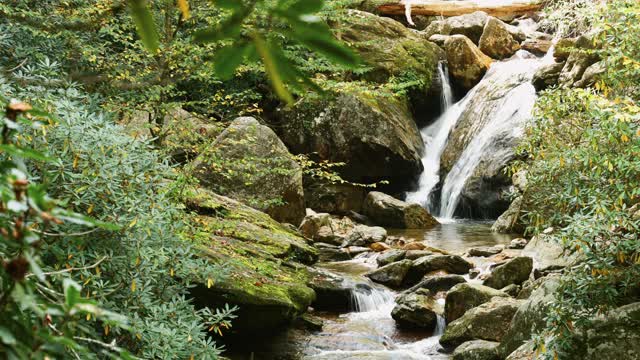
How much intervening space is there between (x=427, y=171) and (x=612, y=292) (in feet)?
43.1

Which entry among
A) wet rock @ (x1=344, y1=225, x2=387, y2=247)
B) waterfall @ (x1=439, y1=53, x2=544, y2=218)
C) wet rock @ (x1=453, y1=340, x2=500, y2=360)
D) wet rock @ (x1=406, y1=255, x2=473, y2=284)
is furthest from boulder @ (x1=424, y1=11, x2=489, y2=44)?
wet rock @ (x1=453, y1=340, x2=500, y2=360)

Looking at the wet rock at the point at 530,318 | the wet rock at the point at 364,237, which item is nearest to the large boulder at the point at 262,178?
the wet rock at the point at 364,237

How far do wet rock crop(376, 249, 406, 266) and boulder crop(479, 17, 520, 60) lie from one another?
37.3 feet

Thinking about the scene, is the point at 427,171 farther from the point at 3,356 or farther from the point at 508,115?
the point at 3,356

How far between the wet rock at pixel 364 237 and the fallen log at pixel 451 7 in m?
11.5

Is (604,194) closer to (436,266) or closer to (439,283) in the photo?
(439,283)

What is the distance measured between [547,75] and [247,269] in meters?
12.6

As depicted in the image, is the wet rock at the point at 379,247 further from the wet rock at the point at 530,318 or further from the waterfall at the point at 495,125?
the wet rock at the point at 530,318

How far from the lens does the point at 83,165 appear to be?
366 cm

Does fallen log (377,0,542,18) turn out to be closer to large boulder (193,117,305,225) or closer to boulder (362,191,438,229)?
boulder (362,191,438,229)

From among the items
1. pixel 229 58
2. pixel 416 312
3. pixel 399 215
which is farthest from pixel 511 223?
pixel 229 58

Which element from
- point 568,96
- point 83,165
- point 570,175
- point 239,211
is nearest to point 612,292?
point 570,175

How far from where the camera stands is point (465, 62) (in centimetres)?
1839

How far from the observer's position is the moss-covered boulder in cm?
536
